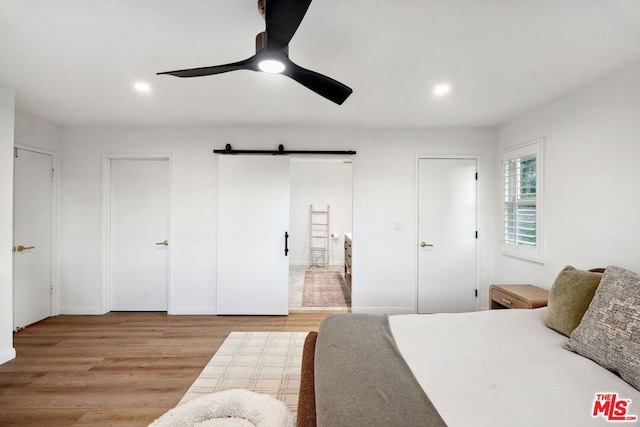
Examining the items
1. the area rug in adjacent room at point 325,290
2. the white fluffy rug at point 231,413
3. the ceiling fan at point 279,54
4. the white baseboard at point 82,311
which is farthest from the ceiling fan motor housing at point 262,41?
the white baseboard at point 82,311

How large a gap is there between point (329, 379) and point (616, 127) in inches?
110

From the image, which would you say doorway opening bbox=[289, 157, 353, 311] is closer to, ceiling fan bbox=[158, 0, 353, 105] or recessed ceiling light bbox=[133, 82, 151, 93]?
recessed ceiling light bbox=[133, 82, 151, 93]

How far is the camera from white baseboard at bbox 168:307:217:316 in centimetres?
361

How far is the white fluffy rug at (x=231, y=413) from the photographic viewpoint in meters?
1.53

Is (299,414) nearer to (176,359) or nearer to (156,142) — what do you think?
(176,359)

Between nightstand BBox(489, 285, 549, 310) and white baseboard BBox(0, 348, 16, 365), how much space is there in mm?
4652

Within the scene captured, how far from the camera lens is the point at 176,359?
8.29 feet

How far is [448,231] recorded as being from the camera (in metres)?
3.69

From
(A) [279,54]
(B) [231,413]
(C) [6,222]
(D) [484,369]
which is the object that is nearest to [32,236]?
(C) [6,222]

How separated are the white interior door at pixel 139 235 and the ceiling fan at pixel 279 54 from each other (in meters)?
2.74

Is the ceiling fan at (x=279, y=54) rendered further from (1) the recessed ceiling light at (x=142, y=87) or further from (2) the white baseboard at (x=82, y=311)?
(2) the white baseboard at (x=82, y=311)

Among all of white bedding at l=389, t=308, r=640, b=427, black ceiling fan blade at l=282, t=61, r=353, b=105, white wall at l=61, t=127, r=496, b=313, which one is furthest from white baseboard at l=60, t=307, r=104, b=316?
black ceiling fan blade at l=282, t=61, r=353, b=105

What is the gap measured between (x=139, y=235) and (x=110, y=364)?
1760mm

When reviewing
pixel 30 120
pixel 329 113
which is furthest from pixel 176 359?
pixel 30 120
